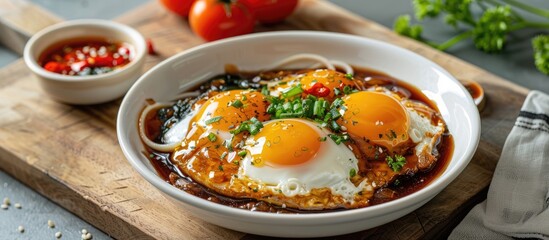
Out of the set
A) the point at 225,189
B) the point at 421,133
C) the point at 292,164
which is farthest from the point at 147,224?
the point at 421,133

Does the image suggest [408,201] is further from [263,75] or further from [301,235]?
[263,75]

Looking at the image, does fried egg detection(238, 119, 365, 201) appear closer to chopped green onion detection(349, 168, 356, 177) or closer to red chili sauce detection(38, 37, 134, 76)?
chopped green onion detection(349, 168, 356, 177)

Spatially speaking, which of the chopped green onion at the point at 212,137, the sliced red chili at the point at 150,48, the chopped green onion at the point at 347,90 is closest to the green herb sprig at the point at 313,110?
the chopped green onion at the point at 347,90

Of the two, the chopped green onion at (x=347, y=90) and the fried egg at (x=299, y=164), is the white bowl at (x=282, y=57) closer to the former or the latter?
the fried egg at (x=299, y=164)

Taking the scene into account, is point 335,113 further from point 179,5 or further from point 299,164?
point 179,5

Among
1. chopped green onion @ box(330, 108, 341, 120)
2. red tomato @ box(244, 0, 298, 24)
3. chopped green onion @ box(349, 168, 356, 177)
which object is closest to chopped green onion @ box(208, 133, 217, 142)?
chopped green onion @ box(330, 108, 341, 120)

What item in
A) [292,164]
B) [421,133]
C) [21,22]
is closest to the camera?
[292,164]

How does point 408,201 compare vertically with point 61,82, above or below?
above

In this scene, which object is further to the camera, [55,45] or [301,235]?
[55,45]
